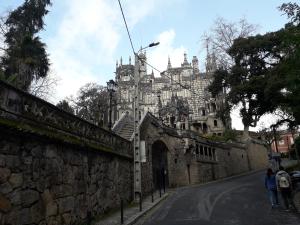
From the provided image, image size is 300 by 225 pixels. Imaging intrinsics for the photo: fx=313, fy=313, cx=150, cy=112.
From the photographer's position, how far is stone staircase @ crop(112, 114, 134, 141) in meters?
22.2

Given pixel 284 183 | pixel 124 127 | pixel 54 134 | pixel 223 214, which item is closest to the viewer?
pixel 54 134

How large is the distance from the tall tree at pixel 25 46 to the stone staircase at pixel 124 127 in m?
7.05

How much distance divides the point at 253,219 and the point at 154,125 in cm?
1504

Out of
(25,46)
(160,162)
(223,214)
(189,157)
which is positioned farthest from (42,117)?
(189,157)

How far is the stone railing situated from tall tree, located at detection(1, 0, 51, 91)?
35.2 feet

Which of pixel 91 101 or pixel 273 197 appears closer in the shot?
pixel 273 197

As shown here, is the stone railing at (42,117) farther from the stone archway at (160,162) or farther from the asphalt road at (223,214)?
the stone archway at (160,162)

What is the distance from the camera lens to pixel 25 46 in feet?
84.9

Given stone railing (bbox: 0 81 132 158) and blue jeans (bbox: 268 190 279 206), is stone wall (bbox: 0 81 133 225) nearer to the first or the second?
stone railing (bbox: 0 81 132 158)

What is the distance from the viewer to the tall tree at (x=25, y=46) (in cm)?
2431

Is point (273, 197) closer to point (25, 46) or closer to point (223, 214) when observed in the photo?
point (223, 214)

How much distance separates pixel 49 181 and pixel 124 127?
581 inches

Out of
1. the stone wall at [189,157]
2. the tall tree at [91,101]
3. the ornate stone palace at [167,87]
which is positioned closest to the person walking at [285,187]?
the stone wall at [189,157]

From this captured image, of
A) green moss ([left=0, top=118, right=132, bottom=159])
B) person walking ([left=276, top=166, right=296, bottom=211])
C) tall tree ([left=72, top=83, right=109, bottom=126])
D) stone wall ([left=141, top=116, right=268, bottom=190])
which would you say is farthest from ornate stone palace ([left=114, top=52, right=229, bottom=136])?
green moss ([left=0, top=118, right=132, bottom=159])
